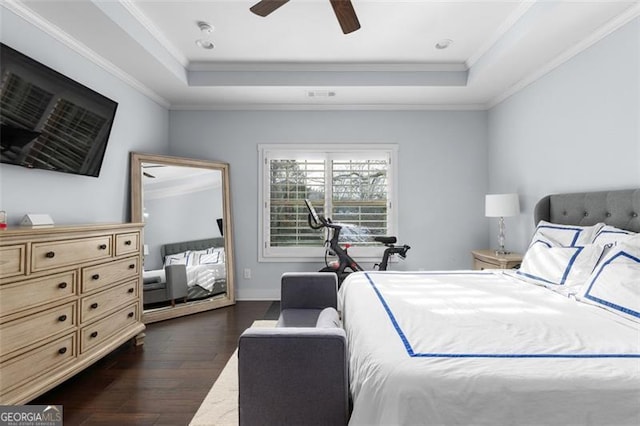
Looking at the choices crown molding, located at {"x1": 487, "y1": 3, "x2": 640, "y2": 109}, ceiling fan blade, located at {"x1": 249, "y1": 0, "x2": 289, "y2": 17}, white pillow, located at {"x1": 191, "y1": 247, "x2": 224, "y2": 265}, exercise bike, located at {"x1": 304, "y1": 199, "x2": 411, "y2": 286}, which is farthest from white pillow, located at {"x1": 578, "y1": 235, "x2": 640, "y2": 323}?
white pillow, located at {"x1": 191, "y1": 247, "x2": 224, "y2": 265}

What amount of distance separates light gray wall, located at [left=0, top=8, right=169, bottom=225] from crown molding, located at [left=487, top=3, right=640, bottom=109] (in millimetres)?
4267

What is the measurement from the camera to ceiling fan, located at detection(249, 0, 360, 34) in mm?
2062

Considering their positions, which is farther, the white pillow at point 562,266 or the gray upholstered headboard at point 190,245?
the gray upholstered headboard at point 190,245

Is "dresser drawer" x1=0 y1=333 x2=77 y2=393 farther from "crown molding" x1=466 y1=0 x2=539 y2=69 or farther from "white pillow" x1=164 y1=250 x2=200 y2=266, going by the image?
"crown molding" x1=466 y1=0 x2=539 y2=69

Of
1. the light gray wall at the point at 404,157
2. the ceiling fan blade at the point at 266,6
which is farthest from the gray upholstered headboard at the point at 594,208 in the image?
the ceiling fan blade at the point at 266,6

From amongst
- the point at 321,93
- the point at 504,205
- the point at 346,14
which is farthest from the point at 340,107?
the point at 504,205

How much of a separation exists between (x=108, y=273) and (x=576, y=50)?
4.30 m

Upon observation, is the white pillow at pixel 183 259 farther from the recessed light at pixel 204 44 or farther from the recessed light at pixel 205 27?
the recessed light at pixel 205 27

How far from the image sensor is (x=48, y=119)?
238 cm

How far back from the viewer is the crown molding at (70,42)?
2.22m

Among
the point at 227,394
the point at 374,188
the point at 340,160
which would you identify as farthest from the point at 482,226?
the point at 227,394

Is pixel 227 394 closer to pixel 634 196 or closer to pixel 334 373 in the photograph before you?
pixel 334 373

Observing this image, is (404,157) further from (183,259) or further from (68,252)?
(68,252)

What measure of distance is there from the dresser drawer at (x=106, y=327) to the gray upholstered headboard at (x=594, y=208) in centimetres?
378
